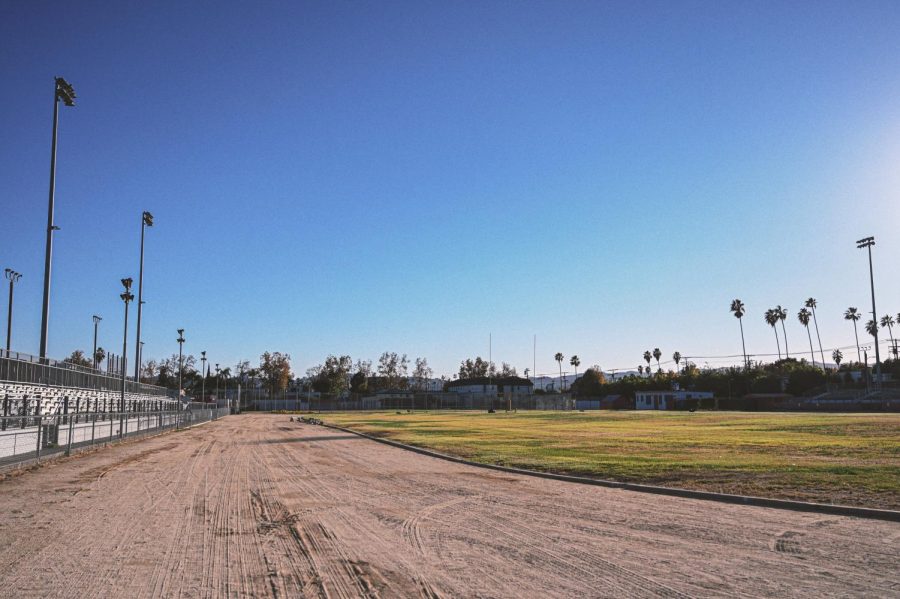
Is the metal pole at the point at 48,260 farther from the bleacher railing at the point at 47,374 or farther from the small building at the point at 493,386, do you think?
the small building at the point at 493,386

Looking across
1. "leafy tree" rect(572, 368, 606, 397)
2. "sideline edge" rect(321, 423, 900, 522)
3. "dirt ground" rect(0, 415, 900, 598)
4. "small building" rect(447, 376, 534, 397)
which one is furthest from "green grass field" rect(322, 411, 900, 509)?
"small building" rect(447, 376, 534, 397)

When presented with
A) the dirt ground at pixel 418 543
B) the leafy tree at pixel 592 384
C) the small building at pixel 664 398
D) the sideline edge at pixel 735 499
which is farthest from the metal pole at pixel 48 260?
the leafy tree at pixel 592 384

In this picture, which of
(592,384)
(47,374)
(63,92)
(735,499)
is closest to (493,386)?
(592,384)

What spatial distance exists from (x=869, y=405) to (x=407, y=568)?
91324 millimetres

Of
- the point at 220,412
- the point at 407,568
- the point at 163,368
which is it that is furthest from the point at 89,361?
the point at 407,568

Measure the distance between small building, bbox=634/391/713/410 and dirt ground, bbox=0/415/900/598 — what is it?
4370 inches

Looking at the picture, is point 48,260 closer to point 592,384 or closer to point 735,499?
point 735,499

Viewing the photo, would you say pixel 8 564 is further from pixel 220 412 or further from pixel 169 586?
pixel 220 412

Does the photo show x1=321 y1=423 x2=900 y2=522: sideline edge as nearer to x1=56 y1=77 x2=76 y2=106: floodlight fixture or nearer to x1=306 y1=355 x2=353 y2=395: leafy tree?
x1=56 y1=77 x2=76 y2=106: floodlight fixture

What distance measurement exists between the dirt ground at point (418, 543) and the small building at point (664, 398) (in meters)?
111

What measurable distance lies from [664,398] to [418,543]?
12290 cm

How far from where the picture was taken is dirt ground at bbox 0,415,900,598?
21.8 feet

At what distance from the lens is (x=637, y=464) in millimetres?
17672

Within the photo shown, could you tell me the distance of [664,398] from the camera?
401ft
